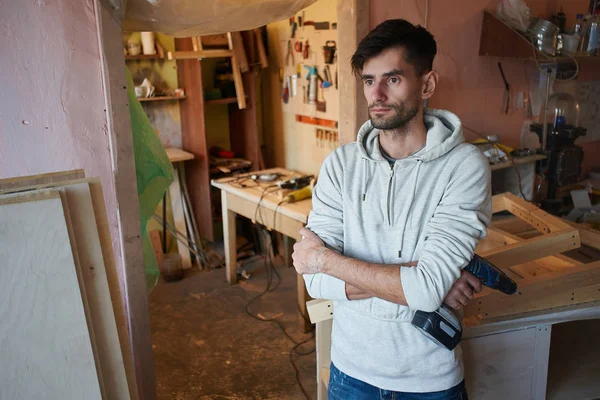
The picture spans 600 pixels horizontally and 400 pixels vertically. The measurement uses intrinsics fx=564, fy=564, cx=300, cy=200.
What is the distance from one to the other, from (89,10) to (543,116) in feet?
10.1

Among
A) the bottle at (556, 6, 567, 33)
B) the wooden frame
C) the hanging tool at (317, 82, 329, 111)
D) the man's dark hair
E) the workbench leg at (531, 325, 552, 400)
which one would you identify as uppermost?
the bottle at (556, 6, 567, 33)

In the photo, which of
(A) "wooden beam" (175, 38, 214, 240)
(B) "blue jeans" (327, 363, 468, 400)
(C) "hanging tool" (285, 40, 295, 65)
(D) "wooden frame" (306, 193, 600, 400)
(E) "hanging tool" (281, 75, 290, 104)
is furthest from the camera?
(E) "hanging tool" (281, 75, 290, 104)

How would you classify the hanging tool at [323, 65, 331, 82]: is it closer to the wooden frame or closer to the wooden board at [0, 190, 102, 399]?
the wooden frame

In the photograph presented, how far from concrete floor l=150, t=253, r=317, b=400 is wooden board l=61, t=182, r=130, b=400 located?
144cm

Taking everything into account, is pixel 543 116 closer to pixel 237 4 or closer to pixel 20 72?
pixel 237 4

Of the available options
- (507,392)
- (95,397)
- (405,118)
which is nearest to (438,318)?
(405,118)

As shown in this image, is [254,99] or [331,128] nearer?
[331,128]

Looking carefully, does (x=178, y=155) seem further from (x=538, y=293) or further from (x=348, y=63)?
(x=538, y=293)

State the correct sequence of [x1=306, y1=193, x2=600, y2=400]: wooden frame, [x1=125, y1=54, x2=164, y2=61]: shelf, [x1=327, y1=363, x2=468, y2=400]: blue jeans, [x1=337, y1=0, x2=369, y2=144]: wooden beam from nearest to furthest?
1. [x1=327, y1=363, x2=468, y2=400]: blue jeans
2. [x1=306, y1=193, x2=600, y2=400]: wooden frame
3. [x1=337, y1=0, x2=369, y2=144]: wooden beam
4. [x1=125, y1=54, x2=164, y2=61]: shelf

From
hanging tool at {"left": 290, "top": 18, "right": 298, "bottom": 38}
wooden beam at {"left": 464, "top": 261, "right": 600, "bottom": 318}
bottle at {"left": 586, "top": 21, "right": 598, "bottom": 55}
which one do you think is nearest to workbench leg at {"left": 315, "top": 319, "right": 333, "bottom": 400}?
wooden beam at {"left": 464, "top": 261, "right": 600, "bottom": 318}

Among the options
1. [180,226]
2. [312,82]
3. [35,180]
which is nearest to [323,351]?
[35,180]

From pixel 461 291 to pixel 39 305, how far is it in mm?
1122

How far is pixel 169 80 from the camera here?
4559 millimetres

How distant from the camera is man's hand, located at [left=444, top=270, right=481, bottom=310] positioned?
150cm
